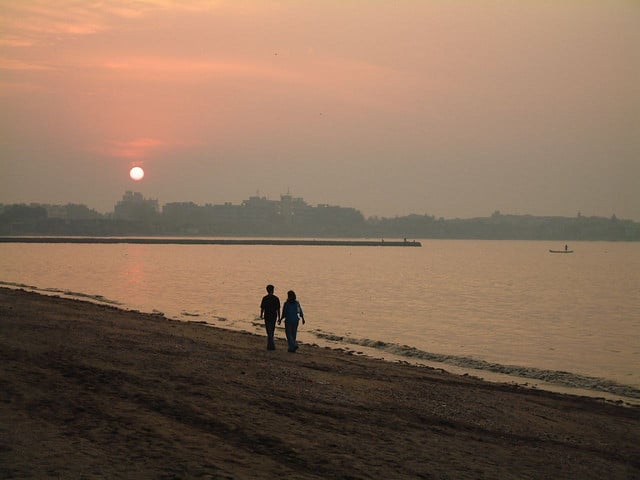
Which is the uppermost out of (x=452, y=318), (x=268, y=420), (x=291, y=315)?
(x=291, y=315)

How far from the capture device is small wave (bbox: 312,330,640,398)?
24.2 metres

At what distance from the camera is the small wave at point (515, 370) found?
24175mm

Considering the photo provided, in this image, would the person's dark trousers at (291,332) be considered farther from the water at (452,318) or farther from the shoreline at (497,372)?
the water at (452,318)

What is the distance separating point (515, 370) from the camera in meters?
27.0

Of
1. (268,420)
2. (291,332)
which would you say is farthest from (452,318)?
(268,420)

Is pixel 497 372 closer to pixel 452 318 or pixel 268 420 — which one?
pixel 268 420

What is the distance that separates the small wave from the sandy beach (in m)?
3.41

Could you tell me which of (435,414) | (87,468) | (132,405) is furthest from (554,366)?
(87,468)

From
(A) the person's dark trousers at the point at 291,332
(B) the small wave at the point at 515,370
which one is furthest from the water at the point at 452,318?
Result: (A) the person's dark trousers at the point at 291,332

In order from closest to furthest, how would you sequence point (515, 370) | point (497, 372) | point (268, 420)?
point (268, 420)
point (497, 372)
point (515, 370)

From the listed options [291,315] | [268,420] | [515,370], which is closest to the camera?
[268,420]

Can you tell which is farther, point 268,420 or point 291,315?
point 291,315

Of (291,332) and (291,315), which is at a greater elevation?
(291,315)

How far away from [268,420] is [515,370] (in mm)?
16053
